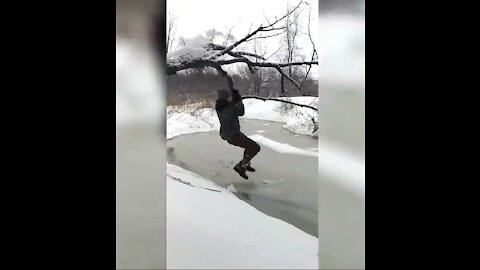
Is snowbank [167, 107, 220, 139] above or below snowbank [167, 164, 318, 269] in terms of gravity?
above

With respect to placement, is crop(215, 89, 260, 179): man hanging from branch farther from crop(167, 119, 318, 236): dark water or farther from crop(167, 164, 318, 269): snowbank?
crop(167, 164, 318, 269): snowbank

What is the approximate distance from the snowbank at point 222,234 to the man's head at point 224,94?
336 millimetres

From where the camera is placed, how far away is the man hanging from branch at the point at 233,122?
1.99m

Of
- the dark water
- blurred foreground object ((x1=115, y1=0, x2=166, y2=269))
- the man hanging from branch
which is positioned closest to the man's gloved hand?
the man hanging from branch

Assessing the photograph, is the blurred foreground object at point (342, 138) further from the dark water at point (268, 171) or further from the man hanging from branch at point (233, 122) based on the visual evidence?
the man hanging from branch at point (233, 122)

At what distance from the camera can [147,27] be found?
1.96 meters

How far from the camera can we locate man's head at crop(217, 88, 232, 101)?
6.55 feet

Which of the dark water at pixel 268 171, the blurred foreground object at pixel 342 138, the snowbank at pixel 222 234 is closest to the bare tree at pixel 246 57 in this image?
the blurred foreground object at pixel 342 138

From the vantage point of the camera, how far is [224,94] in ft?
6.56

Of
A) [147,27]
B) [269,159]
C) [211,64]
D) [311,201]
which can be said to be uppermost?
[147,27]
